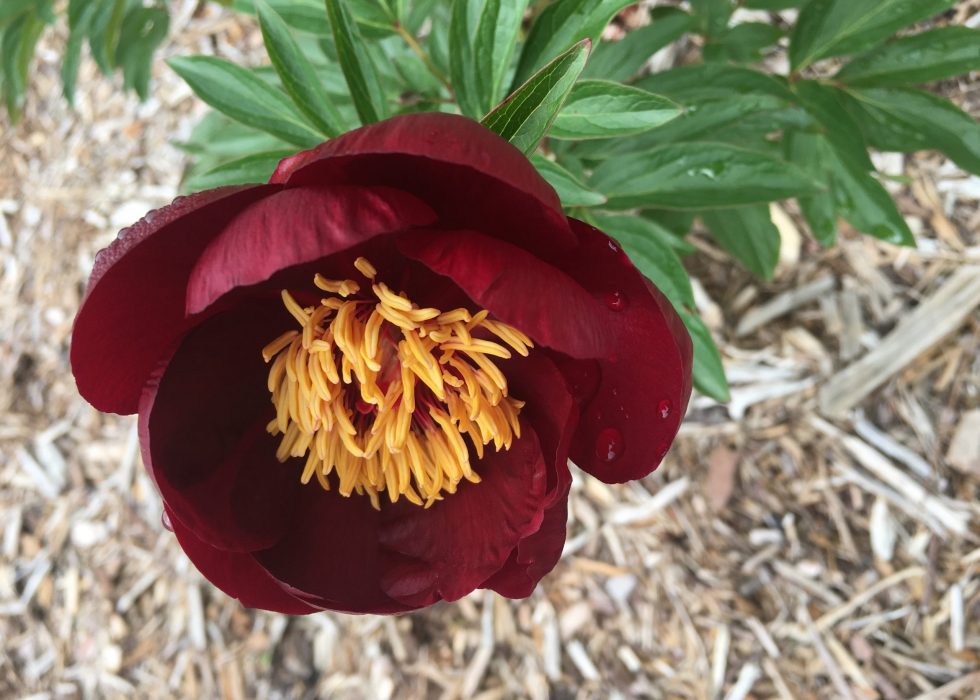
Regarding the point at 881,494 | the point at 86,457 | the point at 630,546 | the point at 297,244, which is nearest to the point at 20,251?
the point at 86,457

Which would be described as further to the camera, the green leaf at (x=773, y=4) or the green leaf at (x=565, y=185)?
the green leaf at (x=773, y=4)

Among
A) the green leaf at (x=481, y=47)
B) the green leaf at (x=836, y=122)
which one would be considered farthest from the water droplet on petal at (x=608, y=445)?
the green leaf at (x=836, y=122)

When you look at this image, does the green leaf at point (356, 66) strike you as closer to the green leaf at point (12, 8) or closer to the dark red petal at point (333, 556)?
the dark red petal at point (333, 556)

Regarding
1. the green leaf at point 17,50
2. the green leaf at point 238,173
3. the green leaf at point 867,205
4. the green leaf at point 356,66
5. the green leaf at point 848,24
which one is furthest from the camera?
the green leaf at point 17,50

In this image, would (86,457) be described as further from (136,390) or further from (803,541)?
(803,541)

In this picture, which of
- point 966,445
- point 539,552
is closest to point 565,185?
point 539,552

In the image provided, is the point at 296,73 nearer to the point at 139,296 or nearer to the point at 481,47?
the point at 481,47

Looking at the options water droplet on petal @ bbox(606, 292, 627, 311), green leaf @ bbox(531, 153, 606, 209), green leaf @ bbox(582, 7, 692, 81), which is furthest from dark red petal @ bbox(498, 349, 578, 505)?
green leaf @ bbox(582, 7, 692, 81)
